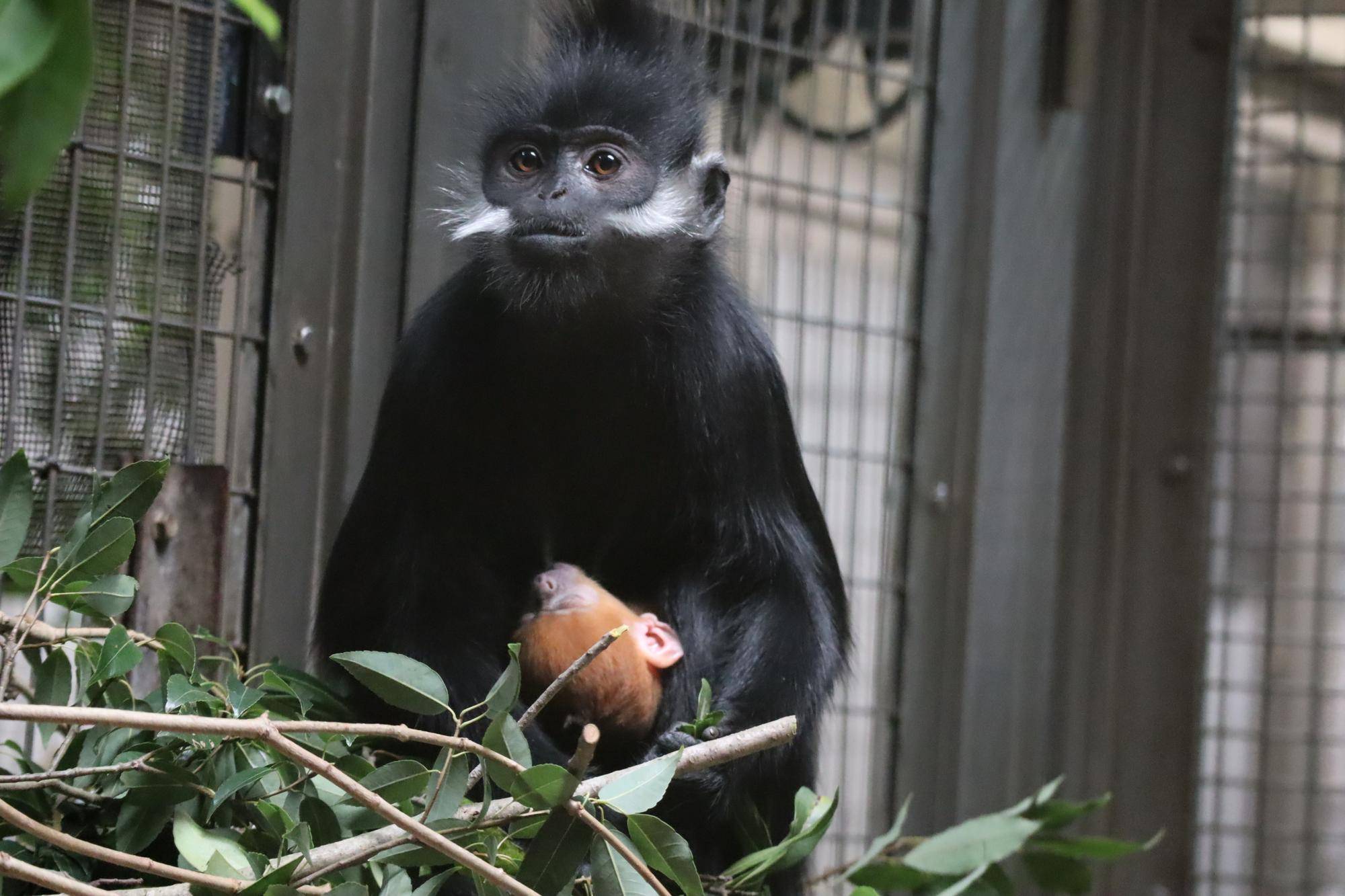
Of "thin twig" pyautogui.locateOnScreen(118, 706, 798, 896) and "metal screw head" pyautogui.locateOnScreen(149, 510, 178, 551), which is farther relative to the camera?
"metal screw head" pyautogui.locateOnScreen(149, 510, 178, 551)

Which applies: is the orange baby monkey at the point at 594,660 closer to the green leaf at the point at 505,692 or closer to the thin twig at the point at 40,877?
the green leaf at the point at 505,692

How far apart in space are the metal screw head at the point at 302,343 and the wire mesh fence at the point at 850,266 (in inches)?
29.1

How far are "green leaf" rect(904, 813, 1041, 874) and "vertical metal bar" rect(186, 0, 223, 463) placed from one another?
1.18 m

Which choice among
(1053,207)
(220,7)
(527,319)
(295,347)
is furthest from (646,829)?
(1053,207)

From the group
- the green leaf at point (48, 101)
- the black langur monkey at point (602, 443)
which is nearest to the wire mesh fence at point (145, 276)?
the black langur monkey at point (602, 443)

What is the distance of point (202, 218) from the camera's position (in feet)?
6.53

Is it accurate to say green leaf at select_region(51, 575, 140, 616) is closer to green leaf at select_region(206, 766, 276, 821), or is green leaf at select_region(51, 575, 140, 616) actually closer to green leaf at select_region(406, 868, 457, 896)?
green leaf at select_region(206, 766, 276, 821)

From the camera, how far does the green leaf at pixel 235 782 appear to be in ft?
4.58

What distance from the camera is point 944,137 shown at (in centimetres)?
263

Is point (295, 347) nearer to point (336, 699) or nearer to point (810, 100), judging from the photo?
point (336, 699)

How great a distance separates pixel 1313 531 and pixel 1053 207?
1825mm

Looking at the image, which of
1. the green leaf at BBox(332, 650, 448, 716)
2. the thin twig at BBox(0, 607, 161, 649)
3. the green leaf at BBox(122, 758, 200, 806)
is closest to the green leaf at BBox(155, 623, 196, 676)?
the thin twig at BBox(0, 607, 161, 649)

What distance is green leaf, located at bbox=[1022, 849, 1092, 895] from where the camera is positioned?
2.28 meters

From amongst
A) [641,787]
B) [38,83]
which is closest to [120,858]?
[641,787]
